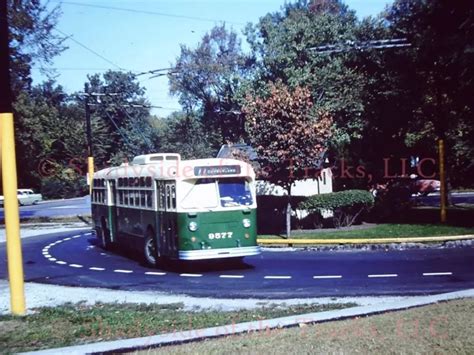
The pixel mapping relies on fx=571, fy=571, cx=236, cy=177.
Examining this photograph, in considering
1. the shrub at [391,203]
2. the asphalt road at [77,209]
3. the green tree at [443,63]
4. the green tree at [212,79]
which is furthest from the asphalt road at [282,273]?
the green tree at [212,79]

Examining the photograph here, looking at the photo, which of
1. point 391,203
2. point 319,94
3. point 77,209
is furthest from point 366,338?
point 77,209

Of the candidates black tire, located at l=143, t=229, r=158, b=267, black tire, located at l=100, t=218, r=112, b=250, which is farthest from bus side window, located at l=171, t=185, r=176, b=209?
black tire, located at l=100, t=218, r=112, b=250

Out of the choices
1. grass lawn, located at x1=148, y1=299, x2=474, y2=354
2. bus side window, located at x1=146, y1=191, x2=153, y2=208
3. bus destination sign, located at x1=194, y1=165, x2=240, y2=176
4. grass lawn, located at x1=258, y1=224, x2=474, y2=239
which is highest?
bus destination sign, located at x1=194, y1=165, x2=240, y2=176

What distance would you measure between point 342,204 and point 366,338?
1776cm

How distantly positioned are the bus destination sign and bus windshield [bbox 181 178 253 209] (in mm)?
199

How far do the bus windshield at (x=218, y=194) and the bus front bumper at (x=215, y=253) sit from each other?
3.74 feet

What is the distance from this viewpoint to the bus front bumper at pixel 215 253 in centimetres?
1434

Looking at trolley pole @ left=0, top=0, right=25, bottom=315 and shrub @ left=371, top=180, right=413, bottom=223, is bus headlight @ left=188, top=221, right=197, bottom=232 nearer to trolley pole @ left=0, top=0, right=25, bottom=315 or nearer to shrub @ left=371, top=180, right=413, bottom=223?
trolley pole @ left=0, top=0, right=25, bottom=315

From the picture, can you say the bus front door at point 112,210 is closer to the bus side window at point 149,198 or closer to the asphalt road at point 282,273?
the asphalt road at point 282,273

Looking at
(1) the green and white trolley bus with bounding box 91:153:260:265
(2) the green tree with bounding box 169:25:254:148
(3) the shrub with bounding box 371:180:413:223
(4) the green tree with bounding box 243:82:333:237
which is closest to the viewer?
(1) the green and white trolley bus with bounding box 91:153:260:265

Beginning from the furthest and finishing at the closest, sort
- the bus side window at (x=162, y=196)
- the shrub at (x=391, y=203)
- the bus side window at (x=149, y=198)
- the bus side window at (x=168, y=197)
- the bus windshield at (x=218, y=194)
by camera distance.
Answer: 1. the shrub at (x=391, y=203)
2. the bus side window at (x=149, y=198)
3. the bus side window at (x=162, y=196)
4. the bus side window at (x=168, y=197)
5. the bus windshield at (x=218, y=194)

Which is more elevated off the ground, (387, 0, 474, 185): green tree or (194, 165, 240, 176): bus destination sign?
(387, 0, 474, 185): green tree

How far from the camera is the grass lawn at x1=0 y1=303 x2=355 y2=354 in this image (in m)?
7.39

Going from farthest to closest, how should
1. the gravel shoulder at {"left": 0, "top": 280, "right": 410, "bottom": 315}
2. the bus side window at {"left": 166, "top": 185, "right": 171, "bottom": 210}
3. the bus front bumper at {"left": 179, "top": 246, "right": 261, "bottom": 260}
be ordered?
the bus side window at {"left": 166, "top": 185, "right": 171, "bottom": 210} → the bus front bumper at {"left": 179, "top": 246, "right": 261, "bottom": 260} → the gravel shoulder at {"left": 0, "top": 280, "right": 410, "bottom": 315}
